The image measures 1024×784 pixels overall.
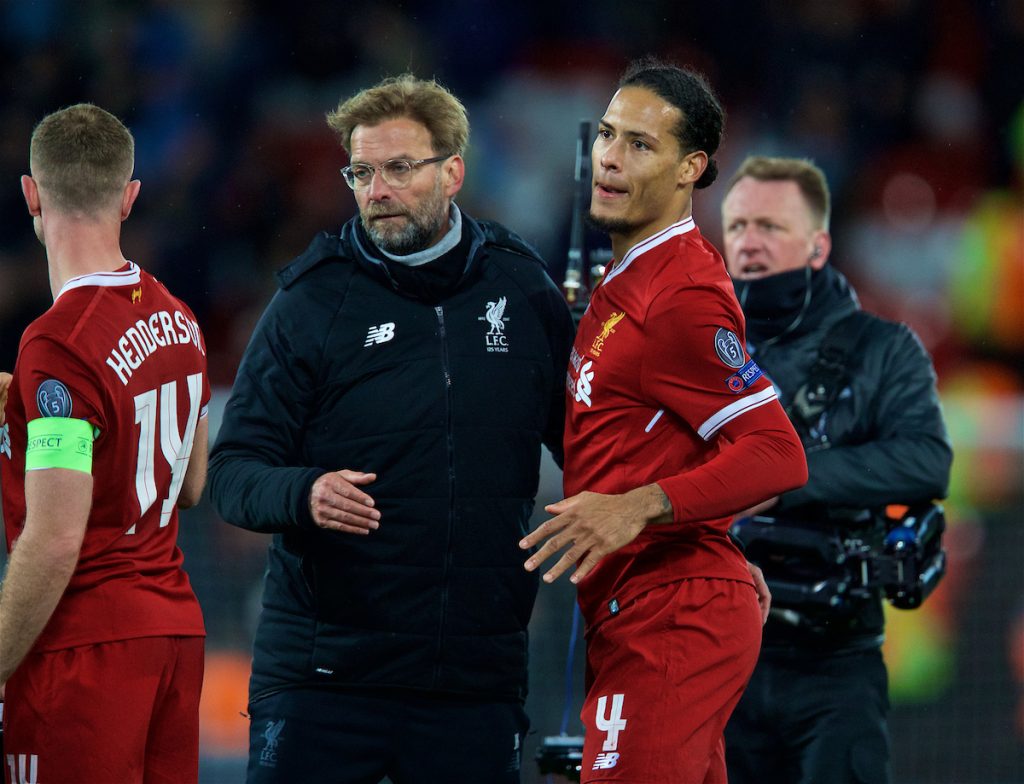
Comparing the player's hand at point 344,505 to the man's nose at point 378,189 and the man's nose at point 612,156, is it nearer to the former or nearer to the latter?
the man's nose at point 378,189

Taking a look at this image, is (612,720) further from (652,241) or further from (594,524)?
(652,241)

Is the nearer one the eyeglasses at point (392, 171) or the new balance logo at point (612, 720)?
the new balance logo at point (612, 720)

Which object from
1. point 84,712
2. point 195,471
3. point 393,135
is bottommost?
point 84,712

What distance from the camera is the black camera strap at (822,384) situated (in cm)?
406

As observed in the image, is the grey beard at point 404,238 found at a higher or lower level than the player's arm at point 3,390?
higher

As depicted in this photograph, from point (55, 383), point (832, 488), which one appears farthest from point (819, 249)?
point (55, 383)

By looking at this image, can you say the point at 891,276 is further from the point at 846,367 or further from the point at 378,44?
the point at 846,367

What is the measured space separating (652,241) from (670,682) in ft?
3.11

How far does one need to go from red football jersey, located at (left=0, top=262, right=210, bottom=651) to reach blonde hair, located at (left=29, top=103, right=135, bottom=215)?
16 centimetres

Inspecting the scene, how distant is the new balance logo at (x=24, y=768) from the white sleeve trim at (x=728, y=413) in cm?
150

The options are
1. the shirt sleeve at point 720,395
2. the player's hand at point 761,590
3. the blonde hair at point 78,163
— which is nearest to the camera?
the shirt sleeve at point 720,395

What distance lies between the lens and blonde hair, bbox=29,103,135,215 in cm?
292

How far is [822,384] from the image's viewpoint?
4062 mm

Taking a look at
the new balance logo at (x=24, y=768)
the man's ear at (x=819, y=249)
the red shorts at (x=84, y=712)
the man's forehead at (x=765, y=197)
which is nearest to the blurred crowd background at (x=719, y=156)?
the man's ear at (x=819, y=249)
